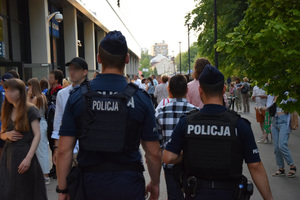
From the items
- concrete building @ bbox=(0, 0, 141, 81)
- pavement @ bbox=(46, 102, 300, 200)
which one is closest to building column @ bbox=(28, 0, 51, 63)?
concrete building @ bbox=(0, 0, 141, 81)

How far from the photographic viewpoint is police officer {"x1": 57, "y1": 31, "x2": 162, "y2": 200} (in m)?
2.67

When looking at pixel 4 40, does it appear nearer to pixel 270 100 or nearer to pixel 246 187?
pixel 270 100

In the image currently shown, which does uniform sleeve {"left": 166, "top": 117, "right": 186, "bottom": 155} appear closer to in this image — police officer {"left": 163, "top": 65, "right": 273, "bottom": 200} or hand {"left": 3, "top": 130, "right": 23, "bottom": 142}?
police officer {"left": 163, "top": 65, "right": 273, "bottom": 200}

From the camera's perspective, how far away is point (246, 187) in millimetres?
2998

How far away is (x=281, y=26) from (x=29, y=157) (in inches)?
149

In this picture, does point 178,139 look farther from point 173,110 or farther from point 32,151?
point 32,151

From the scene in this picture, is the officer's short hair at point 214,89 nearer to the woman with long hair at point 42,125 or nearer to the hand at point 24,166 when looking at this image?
the hand at point 24,166

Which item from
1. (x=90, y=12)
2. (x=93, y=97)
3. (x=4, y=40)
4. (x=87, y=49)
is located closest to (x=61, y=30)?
(x=90, y=12)

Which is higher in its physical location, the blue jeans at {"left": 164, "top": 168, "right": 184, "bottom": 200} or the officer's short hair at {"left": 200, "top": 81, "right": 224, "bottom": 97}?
the officer's short hair at {"left": 200, "top": 81, "right": 224, "bottom": 97}

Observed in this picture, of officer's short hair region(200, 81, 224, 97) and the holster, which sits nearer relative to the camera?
→ the holster

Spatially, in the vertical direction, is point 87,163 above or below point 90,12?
below

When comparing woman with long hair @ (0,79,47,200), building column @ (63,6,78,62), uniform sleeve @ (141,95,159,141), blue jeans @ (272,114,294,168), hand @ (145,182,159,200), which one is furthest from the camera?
building column @ (63,6,78,62)

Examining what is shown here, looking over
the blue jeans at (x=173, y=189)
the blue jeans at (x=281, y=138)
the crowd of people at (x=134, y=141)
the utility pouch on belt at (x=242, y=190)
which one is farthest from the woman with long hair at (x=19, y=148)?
the blue jeans at (x=281, y=138)

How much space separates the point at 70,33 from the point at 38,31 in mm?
5748
